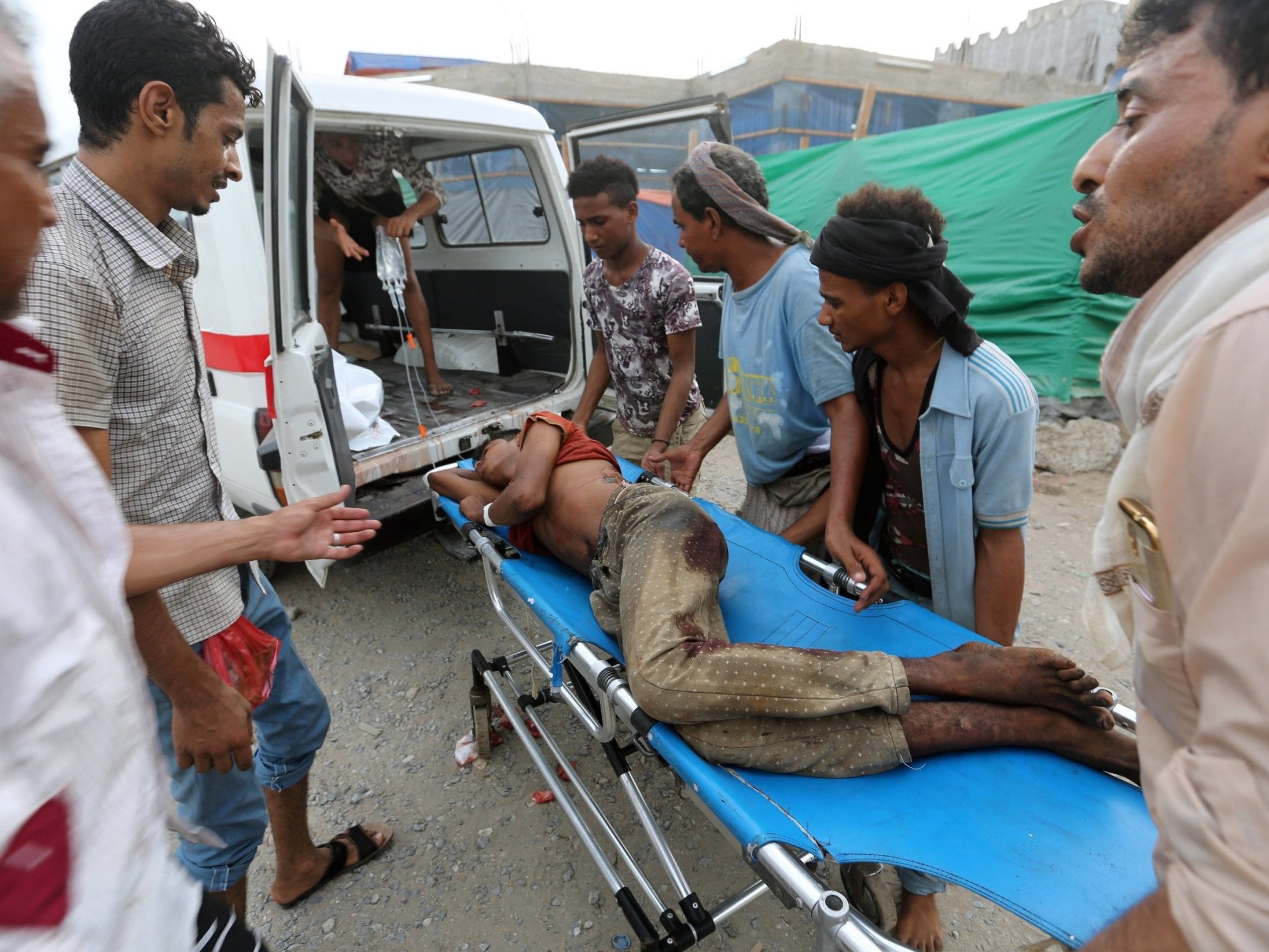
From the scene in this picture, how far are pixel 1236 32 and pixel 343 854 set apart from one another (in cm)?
267

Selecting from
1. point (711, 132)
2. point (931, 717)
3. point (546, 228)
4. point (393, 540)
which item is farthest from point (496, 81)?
point (931, 717)

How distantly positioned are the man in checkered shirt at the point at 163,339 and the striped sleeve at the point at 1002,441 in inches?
58.4

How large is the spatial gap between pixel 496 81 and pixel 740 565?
10.9m

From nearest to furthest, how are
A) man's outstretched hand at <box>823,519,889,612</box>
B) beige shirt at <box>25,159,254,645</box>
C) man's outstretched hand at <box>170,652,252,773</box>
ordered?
1. beige shirt at <box>25,159,254,645</box>
2. man's outstretched hand at <box>170,652,252,773</box>
3. man's outstretched hand at <box>823,519,889,612</box>

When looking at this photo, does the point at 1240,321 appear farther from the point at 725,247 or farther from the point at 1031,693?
the point at 725,247

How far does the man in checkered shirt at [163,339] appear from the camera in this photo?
1172 mm

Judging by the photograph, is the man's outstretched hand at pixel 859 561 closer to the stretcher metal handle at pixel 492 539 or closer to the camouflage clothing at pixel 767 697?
the camouflage clothing at pixel 767 697

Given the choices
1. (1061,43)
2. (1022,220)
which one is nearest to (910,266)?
(1022,220)

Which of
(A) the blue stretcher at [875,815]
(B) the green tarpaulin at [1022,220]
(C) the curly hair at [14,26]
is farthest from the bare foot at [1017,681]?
(B) the green tarpaulin at [1022,220]

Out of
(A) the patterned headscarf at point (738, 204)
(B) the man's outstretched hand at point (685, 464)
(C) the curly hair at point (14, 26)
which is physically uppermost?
(C) the curly hair at point (14, 26)

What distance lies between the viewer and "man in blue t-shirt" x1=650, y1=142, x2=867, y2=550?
6.73 feet

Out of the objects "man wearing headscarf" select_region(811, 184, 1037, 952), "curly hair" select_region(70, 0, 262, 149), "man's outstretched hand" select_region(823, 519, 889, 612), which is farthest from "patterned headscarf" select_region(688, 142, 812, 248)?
"curly hair" select_region(70, 0, 262, 149)

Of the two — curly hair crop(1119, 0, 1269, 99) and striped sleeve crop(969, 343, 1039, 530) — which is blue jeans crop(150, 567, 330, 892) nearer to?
A: striped sleeve crop(969, 343, 1039, 530)

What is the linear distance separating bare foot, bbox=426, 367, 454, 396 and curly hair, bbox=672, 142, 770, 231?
264 cm
